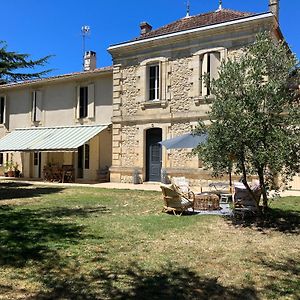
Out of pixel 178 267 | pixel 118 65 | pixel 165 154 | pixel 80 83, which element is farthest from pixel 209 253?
pixel 80 83

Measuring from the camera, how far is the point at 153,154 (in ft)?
66.0

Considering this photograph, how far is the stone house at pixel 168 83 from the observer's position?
700 inches

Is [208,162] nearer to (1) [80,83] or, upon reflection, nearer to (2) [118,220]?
(2) [118,220]

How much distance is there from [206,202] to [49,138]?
14.4 m

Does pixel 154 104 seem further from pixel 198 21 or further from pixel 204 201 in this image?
pixel 204 201

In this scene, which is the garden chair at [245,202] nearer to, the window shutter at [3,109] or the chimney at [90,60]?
the chimney at [90,60]

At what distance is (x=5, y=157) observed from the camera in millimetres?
26875

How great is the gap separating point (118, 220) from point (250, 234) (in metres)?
3.15

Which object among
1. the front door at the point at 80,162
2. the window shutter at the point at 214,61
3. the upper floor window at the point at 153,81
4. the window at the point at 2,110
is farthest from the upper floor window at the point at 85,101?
the window shutter at the point at 214,61

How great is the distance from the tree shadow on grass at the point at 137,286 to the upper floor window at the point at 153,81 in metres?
15.3

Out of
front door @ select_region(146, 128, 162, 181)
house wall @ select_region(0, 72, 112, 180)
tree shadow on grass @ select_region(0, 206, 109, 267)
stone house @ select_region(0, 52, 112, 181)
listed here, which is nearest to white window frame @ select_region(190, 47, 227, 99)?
front door @ select_region(146, 128, 162, 181)

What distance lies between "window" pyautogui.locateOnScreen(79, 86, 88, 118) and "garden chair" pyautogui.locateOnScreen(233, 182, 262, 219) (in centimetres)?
1560

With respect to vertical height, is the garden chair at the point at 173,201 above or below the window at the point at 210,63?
below

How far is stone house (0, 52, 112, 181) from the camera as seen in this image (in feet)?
73.2
